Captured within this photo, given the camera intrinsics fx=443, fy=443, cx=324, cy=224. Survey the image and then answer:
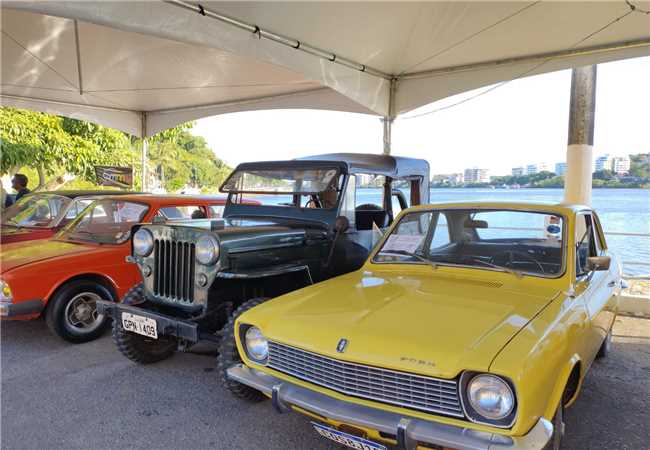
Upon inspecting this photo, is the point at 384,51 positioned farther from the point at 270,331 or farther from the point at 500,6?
the point at 270,331

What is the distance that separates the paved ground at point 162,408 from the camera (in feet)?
9.14

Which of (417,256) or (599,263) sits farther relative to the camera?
(417,256)

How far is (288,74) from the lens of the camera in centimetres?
802

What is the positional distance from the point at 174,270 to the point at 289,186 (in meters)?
1.52

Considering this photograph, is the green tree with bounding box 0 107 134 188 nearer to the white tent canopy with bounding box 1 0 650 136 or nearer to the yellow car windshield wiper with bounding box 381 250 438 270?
the white tent canopy with bounding box 1 0 650 136

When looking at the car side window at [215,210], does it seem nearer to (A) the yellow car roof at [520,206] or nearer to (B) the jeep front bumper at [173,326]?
(B) the jeep front bumper at [173,326]

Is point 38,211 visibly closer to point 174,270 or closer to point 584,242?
point 174,270

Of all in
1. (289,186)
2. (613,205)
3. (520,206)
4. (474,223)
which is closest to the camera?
(520,206)

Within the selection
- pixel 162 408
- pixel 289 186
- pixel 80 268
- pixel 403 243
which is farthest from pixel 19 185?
pixel 403 243

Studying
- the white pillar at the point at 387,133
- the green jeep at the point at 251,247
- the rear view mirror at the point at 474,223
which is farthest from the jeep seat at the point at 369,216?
the white pillar at the point at 387,133

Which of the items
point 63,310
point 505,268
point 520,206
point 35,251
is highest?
point 520,206

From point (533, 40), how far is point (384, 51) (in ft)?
6.75

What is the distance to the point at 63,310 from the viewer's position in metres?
4.40

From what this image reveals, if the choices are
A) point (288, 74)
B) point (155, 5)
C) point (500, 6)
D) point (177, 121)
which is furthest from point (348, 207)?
point (177, 121)
